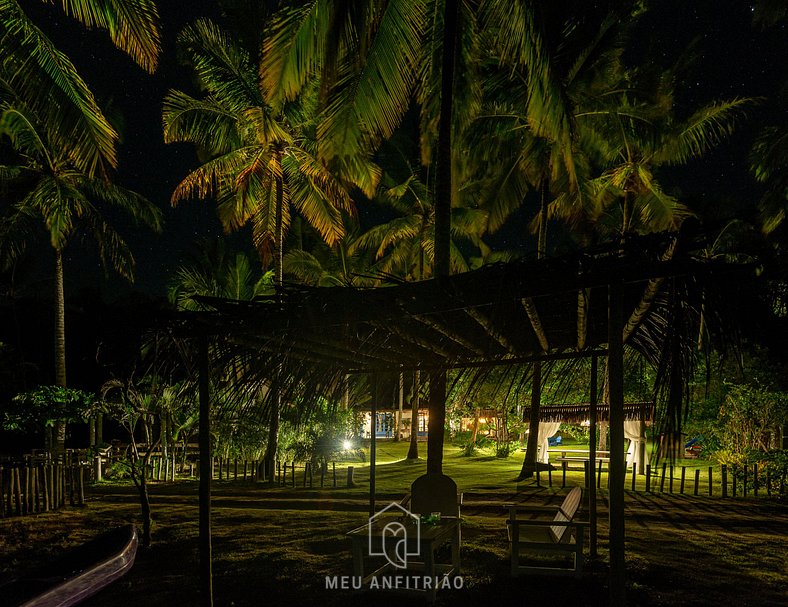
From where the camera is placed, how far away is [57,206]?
731 inches

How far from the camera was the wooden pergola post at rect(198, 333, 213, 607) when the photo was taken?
5152 millimetres

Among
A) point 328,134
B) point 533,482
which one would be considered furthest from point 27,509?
point 533,482

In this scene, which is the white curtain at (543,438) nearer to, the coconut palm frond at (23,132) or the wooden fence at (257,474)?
the wooden fence at (257,474)

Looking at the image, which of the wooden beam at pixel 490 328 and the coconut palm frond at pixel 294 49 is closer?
the wooden beam at pixel 490 328

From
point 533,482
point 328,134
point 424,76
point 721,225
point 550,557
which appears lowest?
point 533,482

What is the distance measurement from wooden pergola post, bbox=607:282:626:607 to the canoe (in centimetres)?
419

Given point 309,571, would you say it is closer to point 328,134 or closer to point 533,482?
point 328,134

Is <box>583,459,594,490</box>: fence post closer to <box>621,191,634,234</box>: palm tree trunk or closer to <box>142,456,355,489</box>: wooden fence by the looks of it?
<box>142,456,355,489</box>: wooden fence

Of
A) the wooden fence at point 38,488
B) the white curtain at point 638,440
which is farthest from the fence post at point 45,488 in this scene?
the white curtain at point 638,440

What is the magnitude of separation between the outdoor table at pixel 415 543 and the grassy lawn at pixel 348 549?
262 mm

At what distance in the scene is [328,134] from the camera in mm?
9367

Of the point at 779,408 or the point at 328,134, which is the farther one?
the point at 779,408

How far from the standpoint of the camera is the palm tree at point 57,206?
60.2 ft

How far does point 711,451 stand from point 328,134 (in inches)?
604
